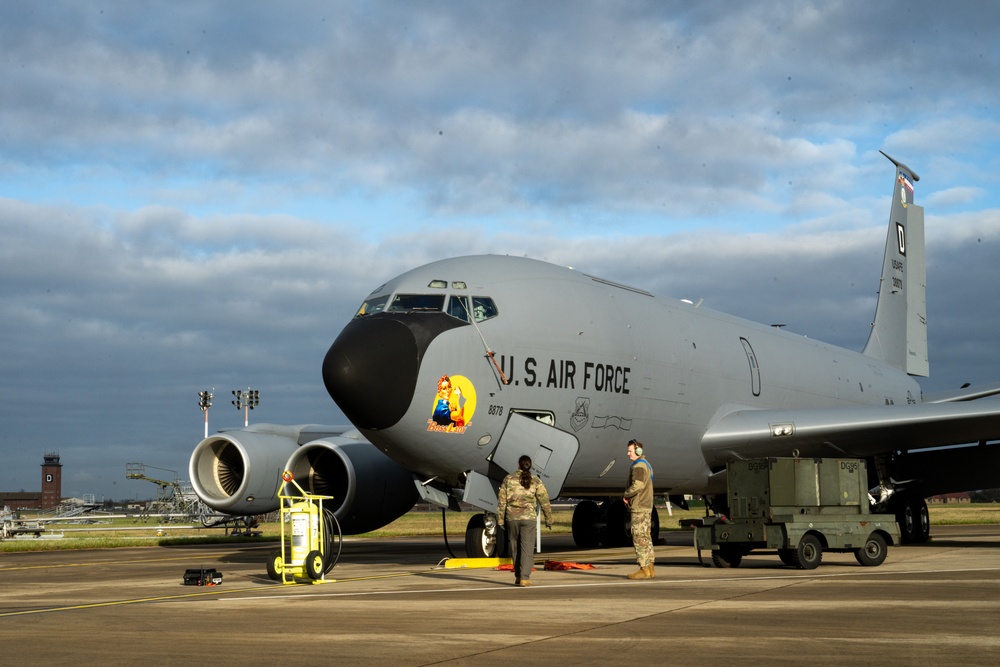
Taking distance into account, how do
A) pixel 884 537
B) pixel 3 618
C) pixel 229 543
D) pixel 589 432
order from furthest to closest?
pixel 229 543, pixel 589 432, pixel 884 537, pixel 3 618

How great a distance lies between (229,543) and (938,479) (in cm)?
1732

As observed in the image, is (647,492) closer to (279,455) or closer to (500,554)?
(500,554)

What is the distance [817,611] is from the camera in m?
8.61

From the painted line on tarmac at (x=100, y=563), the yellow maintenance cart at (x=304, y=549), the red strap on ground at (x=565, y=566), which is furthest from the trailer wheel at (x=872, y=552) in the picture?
the painted line on tarmac at (x=100, y=563)

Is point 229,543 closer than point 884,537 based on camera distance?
No

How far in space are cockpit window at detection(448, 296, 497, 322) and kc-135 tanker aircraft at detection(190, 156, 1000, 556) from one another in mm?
22

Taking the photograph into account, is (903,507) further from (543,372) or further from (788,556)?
(543,372)

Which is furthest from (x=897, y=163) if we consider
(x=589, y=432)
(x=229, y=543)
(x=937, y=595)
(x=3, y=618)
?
(x=3, y=618)

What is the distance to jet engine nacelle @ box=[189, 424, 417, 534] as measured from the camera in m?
18.7

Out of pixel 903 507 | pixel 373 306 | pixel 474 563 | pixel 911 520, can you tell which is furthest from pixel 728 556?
pixel 911 520

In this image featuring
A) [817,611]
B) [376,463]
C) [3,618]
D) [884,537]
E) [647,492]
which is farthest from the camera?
[376,463]

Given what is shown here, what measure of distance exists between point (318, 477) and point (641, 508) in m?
7.69

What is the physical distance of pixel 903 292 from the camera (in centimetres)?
3183

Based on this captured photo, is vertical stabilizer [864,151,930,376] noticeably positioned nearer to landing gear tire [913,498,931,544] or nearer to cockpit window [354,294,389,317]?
landing gear tire [913,498,931,544]
